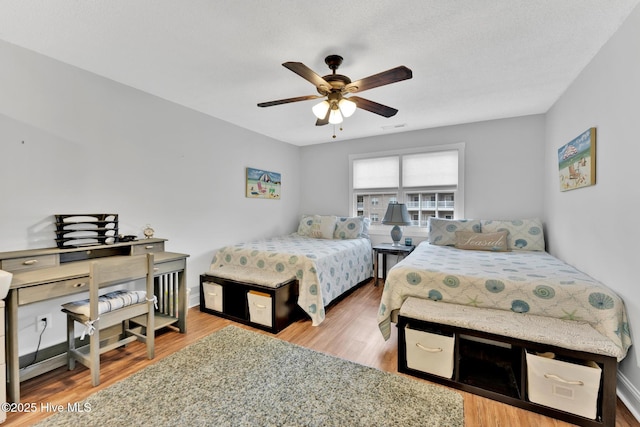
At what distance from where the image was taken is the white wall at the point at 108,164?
2074mm

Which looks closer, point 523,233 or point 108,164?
point 108,164

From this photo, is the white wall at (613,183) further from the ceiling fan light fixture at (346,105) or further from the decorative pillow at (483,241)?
the ceiling fan light fixture at (346,105)

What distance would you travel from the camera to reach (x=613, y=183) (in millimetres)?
1894

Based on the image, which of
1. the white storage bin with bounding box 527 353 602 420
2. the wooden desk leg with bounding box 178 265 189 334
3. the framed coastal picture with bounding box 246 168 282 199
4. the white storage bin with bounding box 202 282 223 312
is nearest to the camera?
the white storage bin with bounding box 527 353 602 420

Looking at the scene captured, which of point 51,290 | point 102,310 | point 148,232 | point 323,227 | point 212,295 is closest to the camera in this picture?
point 51,290

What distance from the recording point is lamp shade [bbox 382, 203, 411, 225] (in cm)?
398

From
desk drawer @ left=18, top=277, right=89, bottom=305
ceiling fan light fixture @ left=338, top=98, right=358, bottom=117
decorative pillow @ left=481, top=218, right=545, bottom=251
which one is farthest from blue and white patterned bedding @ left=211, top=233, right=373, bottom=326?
decorative pillow @ left=481, top=218, right=545, bottom=251

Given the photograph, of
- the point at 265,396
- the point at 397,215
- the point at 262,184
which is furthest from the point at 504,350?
the point at 262,184

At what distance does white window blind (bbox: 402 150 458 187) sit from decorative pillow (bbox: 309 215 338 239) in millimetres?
1303

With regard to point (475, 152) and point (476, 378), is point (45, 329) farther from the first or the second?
point (475, 152)

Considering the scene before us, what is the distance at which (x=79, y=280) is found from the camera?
6.26 feet

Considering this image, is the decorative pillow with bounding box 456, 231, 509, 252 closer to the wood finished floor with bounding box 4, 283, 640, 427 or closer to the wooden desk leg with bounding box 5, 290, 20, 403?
the wood finished floor with bounding box 4, 283, 640, 427

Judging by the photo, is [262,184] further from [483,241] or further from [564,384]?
[564,384]

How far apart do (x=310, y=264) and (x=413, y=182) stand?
235cm
